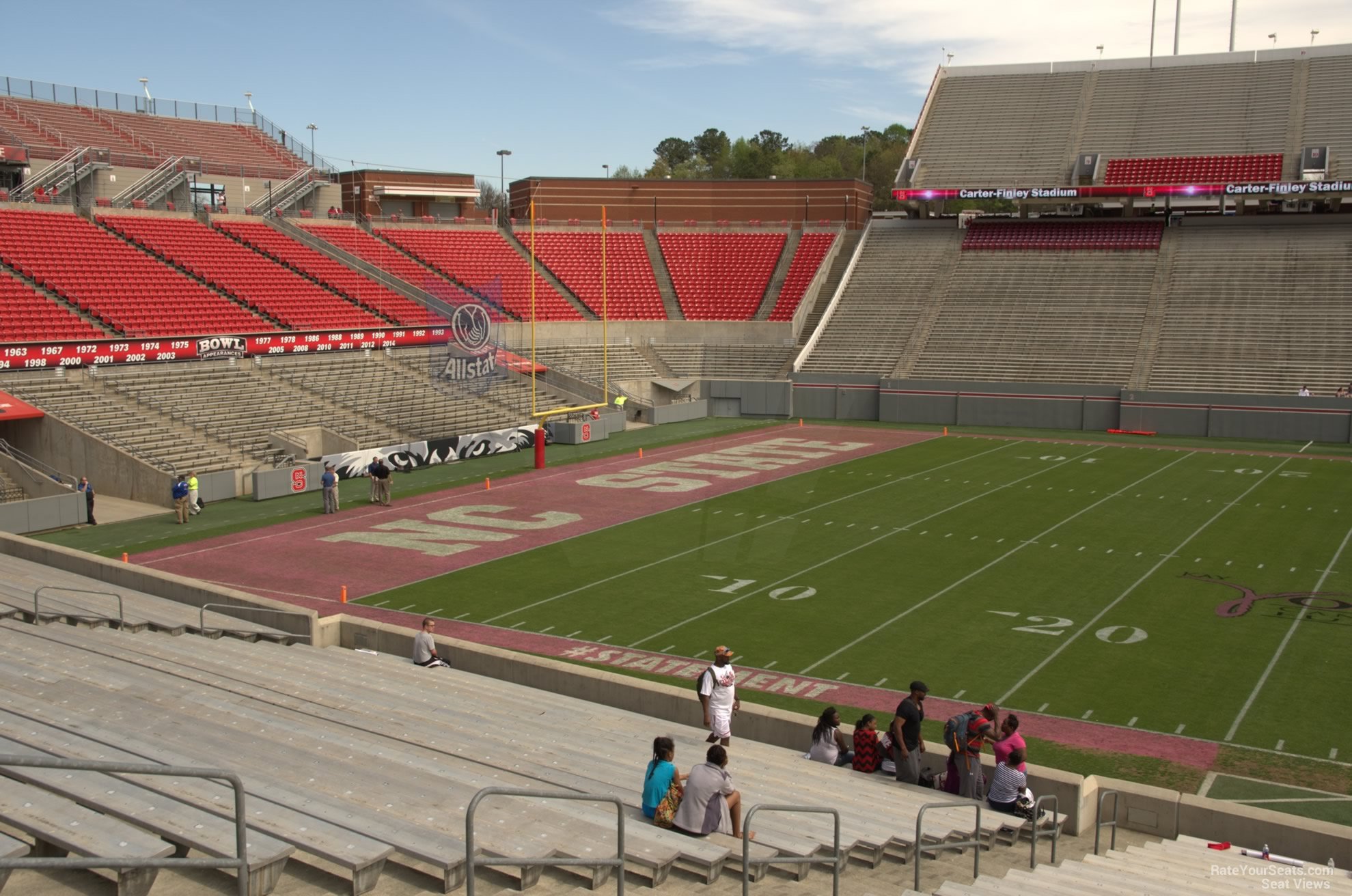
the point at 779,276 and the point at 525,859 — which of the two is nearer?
the point at 525,859

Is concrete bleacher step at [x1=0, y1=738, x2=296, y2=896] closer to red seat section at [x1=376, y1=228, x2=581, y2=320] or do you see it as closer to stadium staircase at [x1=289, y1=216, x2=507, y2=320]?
stadium staircase at [x1=289, y1=216, x2=507, y2=320]

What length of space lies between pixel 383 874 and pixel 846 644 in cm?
1098

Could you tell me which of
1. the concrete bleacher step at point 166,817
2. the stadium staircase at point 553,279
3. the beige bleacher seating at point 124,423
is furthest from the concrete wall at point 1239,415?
the concrete bleacher step at point 166,817

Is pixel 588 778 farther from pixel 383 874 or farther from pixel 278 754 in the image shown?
pixel 383 874

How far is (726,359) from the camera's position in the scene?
48.6 meters

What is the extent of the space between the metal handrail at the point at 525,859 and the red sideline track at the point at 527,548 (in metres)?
7.96

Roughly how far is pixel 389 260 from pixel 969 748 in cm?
4132

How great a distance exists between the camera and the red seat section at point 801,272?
1994 inches

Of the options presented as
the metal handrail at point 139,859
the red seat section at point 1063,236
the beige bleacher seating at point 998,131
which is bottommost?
the metal handrail at point 139,859

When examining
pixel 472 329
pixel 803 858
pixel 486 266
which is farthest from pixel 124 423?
pixel 803 858

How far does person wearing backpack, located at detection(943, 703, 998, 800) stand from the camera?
1052 cm

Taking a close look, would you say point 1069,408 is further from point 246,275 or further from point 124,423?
point 124,423

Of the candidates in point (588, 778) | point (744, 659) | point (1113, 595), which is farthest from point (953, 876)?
point (1113, 595)

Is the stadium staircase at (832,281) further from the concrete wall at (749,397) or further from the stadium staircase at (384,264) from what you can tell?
the stadium staircase at (384,264)
